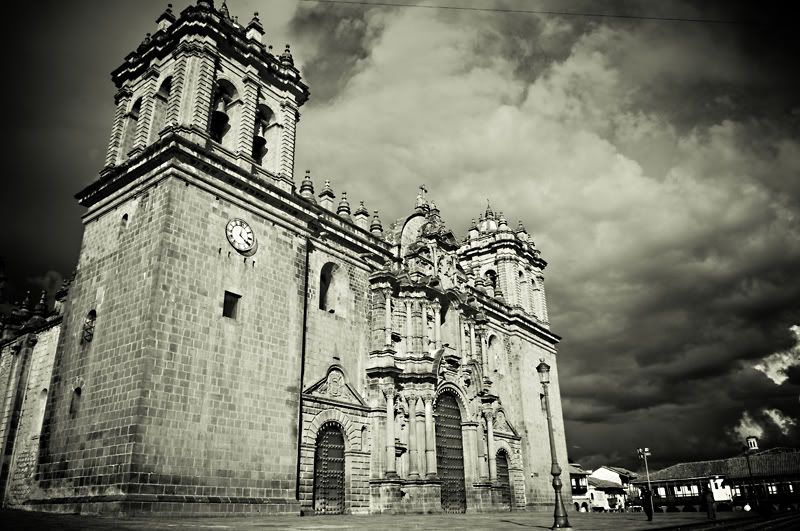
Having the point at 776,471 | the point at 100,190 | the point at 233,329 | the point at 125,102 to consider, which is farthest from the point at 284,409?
the point at 776,471

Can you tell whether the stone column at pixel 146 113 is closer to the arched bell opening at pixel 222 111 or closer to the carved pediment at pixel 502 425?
the arched bell opening at pixel 222 111

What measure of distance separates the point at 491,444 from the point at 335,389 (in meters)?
10.5

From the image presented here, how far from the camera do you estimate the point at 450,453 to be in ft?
82.8

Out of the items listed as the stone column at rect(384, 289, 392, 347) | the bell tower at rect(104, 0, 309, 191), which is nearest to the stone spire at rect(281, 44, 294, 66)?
the bell tower at rect(104, 0, 309, 191)

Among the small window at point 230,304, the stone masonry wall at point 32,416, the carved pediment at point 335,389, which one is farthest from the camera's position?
the stone masonry wall at point 32,416

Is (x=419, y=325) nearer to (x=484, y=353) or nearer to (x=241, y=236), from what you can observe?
(x=484, y=353)

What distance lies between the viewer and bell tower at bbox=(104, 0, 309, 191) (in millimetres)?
18406

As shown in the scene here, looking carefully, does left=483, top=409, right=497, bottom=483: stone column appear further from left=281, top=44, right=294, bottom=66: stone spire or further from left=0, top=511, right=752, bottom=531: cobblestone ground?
left=281, top=44, right=294, bottom=66: stone spire

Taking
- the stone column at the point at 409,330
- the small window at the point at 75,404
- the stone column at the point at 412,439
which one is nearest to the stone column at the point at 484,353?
the stone column at the point at 409,330

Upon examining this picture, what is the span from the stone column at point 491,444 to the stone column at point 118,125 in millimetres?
20457

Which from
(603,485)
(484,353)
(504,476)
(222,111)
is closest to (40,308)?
(222,111)

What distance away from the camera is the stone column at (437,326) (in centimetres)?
2590

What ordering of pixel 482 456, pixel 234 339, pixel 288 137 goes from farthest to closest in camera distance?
pixel 482 456
pixel 288 137
pixel 234 339

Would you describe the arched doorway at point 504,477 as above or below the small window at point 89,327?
below
